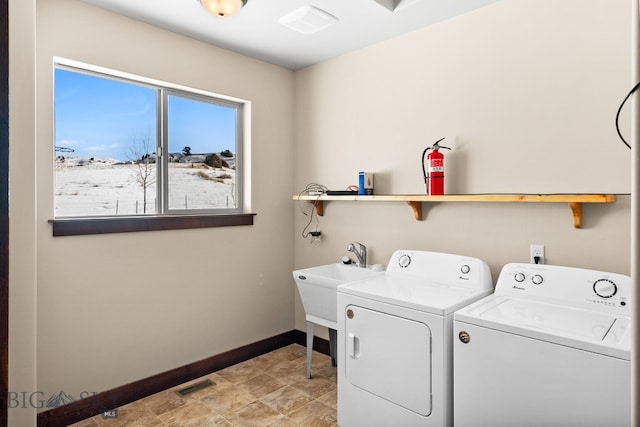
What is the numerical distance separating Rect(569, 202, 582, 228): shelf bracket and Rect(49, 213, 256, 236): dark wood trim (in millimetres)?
2256

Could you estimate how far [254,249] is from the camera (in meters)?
→ 3.29

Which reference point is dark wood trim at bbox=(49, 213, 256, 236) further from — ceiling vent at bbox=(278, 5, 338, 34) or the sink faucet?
ceiling vent at bbox=(278, 5, 338, 34)

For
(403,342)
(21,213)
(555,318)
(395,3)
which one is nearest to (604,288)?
(555,318)

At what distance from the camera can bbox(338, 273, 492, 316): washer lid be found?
1870 mm

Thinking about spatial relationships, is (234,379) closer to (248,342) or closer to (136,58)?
(248,342)

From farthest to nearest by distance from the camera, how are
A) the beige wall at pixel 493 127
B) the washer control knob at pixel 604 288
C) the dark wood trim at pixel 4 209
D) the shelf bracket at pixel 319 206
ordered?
the shelf bracket at pixel 319 206 → the beige wall at pixel 493 127 → the washer control knob at pixel 604 288 → the dark wood trim at pixel 4 209

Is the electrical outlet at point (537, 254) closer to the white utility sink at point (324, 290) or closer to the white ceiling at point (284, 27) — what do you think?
the white utility sink at point (324, 290)

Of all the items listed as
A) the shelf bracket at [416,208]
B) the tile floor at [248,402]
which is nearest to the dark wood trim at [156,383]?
the tile floor at [248,402]

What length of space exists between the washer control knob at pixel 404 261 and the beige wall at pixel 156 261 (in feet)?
4.17

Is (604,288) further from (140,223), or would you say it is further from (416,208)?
(140,223)

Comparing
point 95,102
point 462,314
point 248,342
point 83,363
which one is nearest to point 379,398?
point 462,314

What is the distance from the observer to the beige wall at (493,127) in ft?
6.45

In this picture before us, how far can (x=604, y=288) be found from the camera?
5.91ft

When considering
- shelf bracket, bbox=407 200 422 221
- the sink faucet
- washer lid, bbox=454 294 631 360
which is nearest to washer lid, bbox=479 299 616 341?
washer lid, bbox=454 294 631 360
